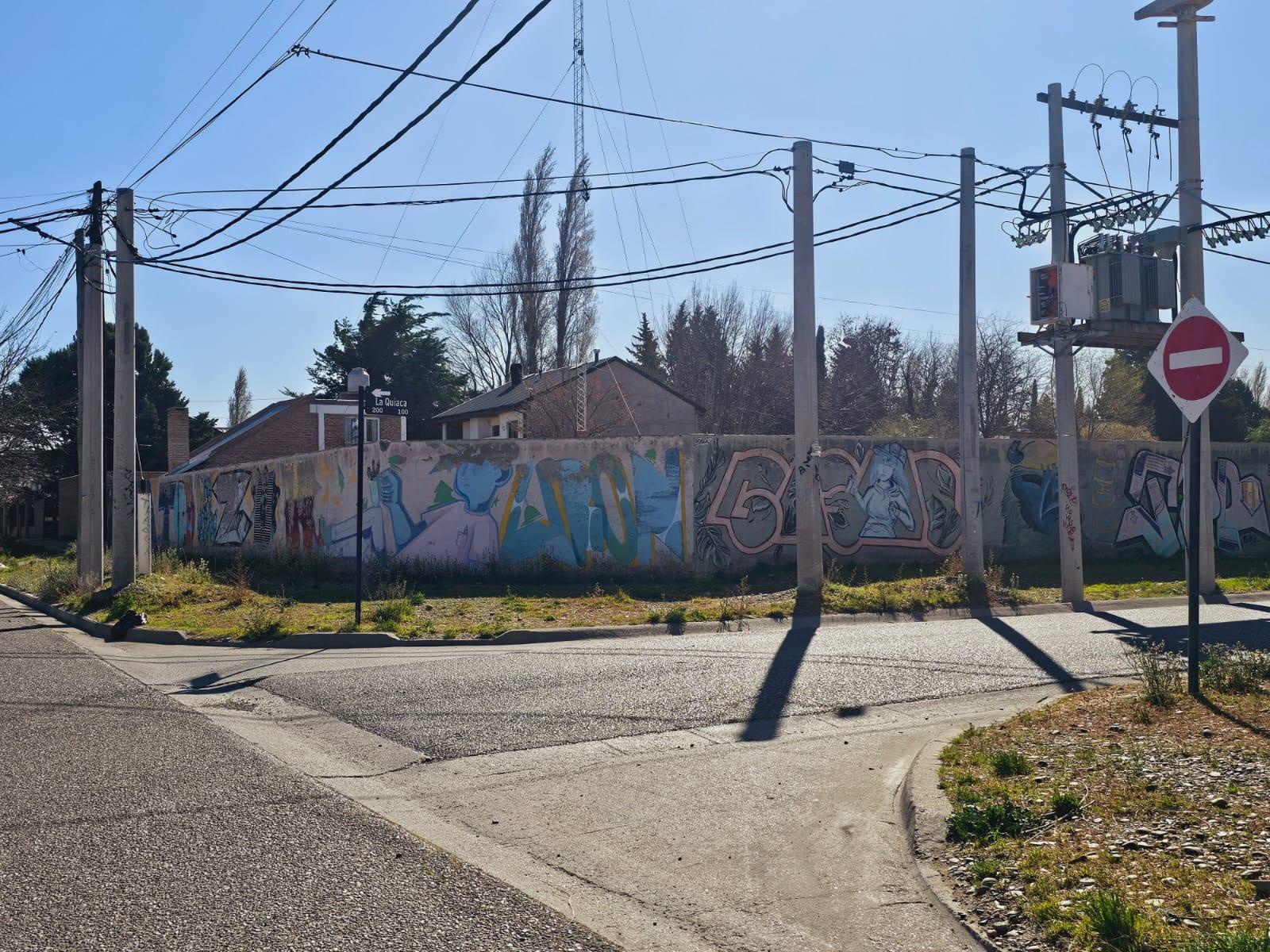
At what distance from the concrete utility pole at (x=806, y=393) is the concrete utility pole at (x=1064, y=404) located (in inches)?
153

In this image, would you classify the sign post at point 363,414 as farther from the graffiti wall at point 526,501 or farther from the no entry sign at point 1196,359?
the no entry sign at point 1196,359

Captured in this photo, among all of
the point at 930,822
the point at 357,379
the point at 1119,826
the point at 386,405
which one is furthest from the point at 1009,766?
the point at 386,405

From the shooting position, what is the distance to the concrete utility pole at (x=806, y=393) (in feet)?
52.6

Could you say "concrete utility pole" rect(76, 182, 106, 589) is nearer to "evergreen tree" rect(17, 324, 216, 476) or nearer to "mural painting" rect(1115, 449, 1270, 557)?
"mural painting" rect(1115, 449, 1270, 557)

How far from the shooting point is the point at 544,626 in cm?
1393

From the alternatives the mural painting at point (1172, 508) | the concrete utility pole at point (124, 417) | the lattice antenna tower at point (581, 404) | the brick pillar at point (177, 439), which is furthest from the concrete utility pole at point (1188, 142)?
the brick pillar at point (177, 439)

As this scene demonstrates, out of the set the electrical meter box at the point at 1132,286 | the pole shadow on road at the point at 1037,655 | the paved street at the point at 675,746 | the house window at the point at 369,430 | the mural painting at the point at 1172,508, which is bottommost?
the paved street at the point at 675,746

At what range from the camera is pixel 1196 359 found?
756 cm

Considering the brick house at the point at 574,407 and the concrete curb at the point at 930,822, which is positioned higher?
the brick house at the point at 574,407

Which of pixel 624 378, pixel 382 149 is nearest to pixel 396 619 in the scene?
pixel 382 149

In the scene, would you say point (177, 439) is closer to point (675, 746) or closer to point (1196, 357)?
point (675, 746)

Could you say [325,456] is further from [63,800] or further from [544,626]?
[63,800]

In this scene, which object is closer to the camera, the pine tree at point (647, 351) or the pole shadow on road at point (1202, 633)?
the pole shadow on road at point (1202, 633)

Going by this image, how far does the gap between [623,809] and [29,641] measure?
11.2m
